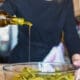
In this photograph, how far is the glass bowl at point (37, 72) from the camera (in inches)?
→ 22.8

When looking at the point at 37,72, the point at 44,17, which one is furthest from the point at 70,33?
the point at 37,72

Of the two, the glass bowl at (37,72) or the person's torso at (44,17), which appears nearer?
the glass bowl at (37,72)

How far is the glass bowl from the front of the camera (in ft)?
1.90

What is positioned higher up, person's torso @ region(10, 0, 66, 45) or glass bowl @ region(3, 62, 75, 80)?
person's torso @ region(10, 0, 66, 45)

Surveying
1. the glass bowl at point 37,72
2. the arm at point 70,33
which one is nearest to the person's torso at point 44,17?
the arm at point 70,33

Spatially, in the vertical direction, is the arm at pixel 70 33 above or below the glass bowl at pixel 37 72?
above

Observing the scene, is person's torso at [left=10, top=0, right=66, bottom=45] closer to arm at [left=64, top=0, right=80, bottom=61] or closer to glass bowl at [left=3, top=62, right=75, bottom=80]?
arm at [left=64, top=0, right=80, bottom=61]

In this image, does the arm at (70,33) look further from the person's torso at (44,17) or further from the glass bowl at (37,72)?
the glass bowl at (37,72)

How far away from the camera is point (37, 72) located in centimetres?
59

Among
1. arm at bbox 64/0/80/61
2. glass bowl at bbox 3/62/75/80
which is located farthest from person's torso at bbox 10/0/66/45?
glass bowl at bbox 3/62/75/80

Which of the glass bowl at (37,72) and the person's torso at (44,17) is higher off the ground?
the person's torso at (44,17)

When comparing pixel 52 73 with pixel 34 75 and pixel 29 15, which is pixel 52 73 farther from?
pixel 29 15

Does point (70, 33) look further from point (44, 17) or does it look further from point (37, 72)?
point (37, 72)

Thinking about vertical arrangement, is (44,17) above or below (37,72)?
above
